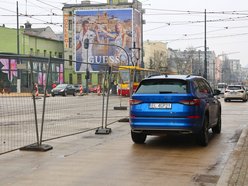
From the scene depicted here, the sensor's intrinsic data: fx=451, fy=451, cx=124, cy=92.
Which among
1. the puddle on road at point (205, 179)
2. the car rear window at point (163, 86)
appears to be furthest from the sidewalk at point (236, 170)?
the car rear window at point (163, 86)

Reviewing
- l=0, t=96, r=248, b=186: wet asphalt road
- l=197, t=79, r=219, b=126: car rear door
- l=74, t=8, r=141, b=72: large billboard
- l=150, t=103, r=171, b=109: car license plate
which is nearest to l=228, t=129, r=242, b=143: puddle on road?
l=0, t=96, r=248, b=186: wet asphalt road

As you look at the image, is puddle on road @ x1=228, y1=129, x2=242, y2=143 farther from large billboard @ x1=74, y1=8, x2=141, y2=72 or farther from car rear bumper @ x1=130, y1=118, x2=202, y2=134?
large billboard @ x1=74, y1=8, x2=141, y2=72

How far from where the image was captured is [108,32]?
8156cm

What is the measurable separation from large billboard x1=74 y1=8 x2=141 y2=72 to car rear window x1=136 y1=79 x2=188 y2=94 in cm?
6907

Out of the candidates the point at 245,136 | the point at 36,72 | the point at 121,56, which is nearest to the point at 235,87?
the point at 245,136

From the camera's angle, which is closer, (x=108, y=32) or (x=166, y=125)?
(x=166, y=125)

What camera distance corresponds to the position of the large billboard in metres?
80.5

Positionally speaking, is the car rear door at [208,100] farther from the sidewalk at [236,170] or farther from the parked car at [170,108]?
the sidewalk at [236,170]

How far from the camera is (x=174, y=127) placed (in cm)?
991

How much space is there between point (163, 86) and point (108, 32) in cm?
7202

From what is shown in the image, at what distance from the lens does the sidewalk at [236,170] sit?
6625mm

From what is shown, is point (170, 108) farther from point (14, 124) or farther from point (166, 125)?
point (14, 124)

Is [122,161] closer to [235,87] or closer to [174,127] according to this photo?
[174,127]

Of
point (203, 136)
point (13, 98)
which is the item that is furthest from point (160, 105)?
point (13, 98)
